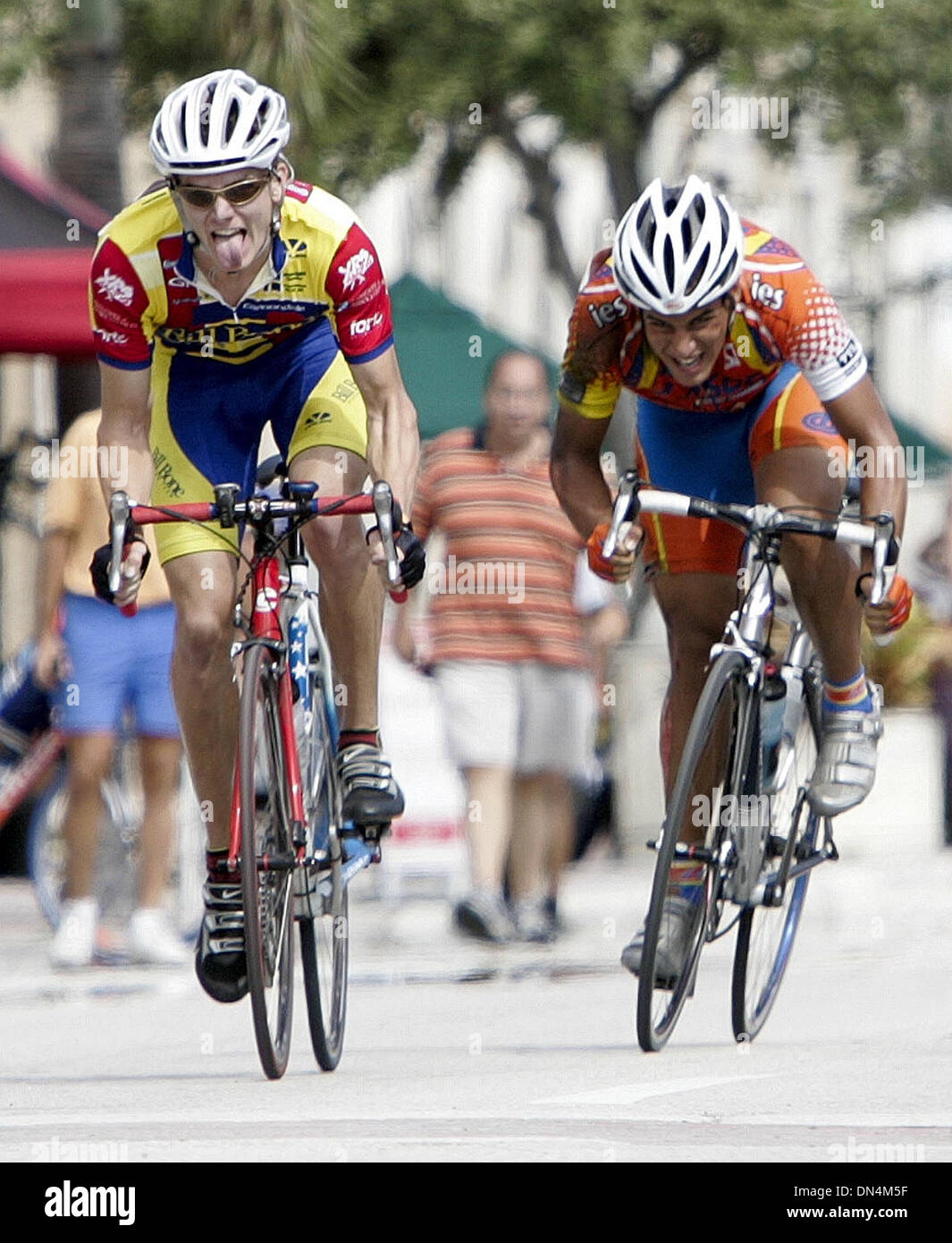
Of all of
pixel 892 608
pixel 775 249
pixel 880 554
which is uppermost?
pixel 775 249

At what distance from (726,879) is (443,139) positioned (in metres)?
13.2

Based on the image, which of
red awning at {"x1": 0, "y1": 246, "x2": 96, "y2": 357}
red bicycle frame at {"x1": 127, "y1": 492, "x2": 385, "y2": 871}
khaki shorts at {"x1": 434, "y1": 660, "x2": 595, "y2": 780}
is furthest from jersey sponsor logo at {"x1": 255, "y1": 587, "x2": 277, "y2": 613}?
red awning at {"x1": 0, "y1": 246, "x2": 96, "y2": 357}

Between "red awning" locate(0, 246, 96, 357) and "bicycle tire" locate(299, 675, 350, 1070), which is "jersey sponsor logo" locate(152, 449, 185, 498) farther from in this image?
"red awning" locate(0, 246, 96, 357)

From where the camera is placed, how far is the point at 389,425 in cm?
713

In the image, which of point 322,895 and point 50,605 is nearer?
point 322,895

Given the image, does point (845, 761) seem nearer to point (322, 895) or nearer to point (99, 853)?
point (322, 895)

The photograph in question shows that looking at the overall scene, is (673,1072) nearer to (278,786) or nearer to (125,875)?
(278,786)

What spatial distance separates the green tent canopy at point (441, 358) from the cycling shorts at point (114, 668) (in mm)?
4956

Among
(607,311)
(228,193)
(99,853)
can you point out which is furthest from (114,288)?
(99,853)

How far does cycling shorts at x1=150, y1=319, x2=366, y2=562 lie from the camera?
730cm

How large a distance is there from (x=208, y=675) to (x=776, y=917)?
2.00 metres

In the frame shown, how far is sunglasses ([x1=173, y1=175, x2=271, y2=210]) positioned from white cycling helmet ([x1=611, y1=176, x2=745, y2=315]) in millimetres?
932
